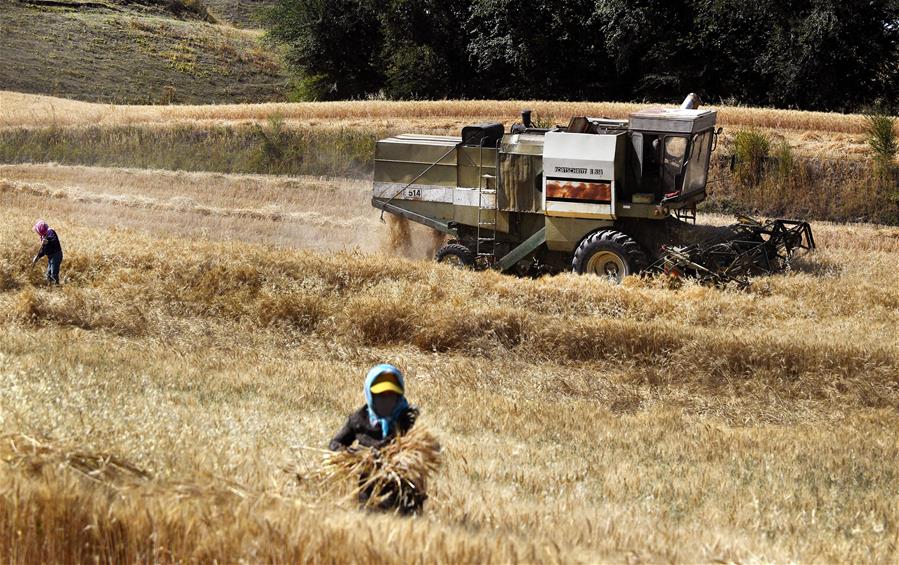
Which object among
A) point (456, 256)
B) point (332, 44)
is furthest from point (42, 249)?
point (332, 44)

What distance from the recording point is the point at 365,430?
555cm

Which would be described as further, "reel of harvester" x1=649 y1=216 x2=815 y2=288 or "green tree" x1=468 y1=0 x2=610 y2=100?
"green tree" x1=468 y1=0 x2=610 y2=100

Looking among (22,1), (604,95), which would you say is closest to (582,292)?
(604,95)

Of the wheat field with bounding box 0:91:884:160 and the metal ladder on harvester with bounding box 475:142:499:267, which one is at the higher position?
the wheat field with bounding box 0:91:884:160

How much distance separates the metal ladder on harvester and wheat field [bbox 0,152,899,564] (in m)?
1.53

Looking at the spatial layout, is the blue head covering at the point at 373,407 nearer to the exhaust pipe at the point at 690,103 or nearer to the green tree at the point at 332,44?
the exhaust pipe at the point at 690,103

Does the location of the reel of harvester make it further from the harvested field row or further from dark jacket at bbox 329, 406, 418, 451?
dark jacket at bbox 329, 406, 418, 451

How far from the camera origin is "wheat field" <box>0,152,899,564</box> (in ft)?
16.0

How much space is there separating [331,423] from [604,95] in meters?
34.0

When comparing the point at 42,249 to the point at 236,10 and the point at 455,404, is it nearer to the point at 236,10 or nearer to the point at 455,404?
the point at 455,404

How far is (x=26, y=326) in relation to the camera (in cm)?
1295

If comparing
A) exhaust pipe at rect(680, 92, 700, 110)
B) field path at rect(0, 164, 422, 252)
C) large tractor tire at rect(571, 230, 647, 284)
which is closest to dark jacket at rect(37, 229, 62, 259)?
field path at rect(0, 164, 422, 252)

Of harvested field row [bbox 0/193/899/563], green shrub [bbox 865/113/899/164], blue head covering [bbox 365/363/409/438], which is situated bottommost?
harvested field row [bbox 0/193/899/563]

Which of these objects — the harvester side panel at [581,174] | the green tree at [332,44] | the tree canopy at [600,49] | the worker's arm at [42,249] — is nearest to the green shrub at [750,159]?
the harvester side panel at [581,174]
